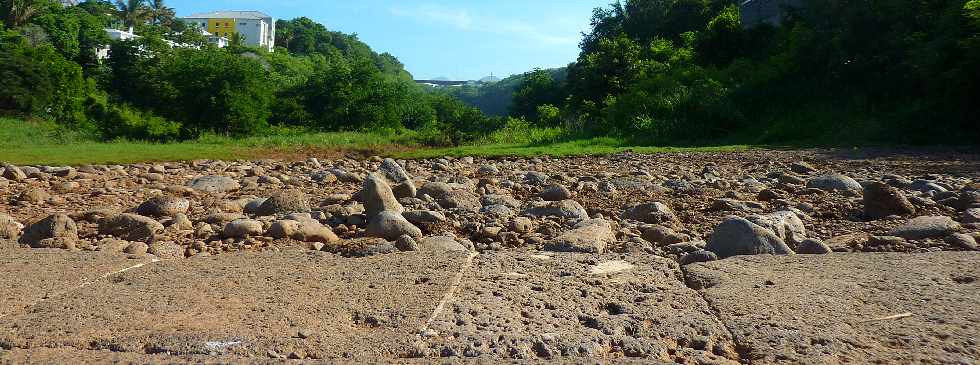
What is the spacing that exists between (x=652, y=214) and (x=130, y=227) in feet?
12.4

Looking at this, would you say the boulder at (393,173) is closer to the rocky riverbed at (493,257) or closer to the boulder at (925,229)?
the rocky riverbed at (493,257)

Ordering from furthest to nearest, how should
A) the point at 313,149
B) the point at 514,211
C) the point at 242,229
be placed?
the point at 313,149 < the point at 514,211 < the point at 242,229

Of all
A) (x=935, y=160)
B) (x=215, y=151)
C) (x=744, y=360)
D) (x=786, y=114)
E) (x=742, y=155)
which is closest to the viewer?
(x=744, y=360)

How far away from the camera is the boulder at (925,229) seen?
16.5 ft

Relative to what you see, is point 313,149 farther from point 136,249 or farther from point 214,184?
point 136,249

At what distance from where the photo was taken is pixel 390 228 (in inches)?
213

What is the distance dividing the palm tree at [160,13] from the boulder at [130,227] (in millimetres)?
74659

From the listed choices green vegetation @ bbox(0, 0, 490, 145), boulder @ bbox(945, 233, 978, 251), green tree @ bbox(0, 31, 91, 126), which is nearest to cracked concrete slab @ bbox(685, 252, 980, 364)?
boulder @ bbox(945, 233, 978, 251)

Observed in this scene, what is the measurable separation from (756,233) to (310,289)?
242 centimetres

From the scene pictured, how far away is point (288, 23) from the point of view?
110250mm

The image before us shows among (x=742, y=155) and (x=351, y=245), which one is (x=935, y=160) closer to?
(x=742, y=155)

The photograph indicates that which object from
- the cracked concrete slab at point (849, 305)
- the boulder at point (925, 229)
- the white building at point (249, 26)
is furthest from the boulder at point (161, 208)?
the white building at point (249, 26)

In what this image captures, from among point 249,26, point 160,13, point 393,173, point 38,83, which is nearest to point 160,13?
point 160,13

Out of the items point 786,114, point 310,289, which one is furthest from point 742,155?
point 310,289
